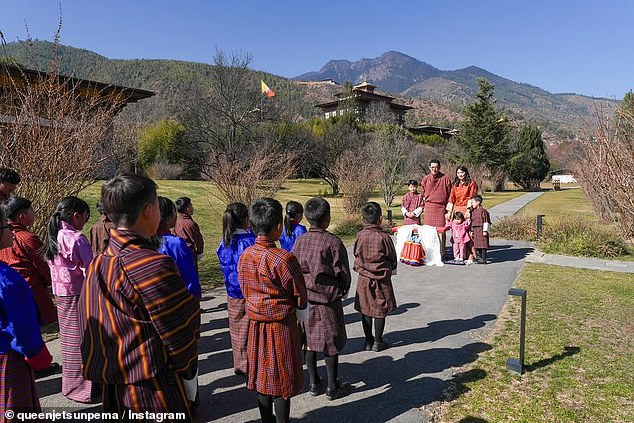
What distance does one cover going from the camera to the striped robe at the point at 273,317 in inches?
113

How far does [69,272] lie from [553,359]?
16.0 feet

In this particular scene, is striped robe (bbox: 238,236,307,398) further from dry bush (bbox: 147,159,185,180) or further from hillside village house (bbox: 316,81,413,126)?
hillside village house (bbox: 316,81,413,126)

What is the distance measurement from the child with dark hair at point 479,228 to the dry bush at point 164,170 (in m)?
27.1

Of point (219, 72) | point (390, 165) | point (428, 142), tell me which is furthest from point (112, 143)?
point (428, 142)

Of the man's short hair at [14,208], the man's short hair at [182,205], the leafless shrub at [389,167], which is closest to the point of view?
the man's short hair at [14,208]

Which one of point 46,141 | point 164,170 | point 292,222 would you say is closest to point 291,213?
point 292,222

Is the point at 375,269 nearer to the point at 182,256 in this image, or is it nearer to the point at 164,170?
the point at 182,256

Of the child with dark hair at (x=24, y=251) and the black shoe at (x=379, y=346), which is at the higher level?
the child with dark hair at (x=24, y=251)

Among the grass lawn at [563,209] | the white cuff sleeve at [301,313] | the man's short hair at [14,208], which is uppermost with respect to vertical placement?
the man's short hair at [14,208]

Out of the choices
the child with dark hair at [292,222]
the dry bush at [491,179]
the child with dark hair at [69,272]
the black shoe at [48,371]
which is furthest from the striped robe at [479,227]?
the dry bush at [491,179]

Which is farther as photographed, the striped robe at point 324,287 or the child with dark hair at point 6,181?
the child with dark hair at point 6,181

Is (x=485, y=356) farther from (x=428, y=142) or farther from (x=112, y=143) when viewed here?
(x=428, y=142)

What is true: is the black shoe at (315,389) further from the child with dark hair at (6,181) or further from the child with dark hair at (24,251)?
the child with dark hair at (6,181)

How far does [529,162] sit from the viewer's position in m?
44.0
